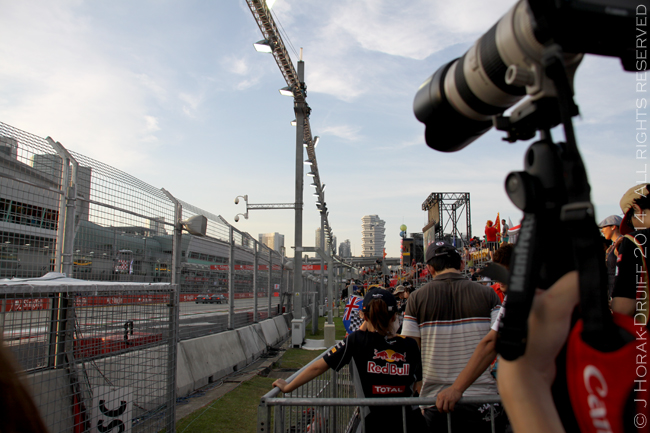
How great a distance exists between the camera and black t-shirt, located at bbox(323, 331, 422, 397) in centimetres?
314

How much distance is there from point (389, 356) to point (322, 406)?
1.98ft

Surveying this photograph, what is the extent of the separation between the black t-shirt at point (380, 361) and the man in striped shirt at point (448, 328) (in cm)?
13

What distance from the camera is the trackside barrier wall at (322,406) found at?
2732 mm

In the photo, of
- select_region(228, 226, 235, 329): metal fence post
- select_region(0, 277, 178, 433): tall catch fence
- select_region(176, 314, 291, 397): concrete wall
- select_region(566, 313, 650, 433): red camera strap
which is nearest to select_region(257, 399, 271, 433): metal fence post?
select_region(0, 277, 178, 433): tall catch fence

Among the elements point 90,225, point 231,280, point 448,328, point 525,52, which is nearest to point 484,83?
point 525,52

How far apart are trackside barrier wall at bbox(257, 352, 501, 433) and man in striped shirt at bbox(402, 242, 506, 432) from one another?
26 cm

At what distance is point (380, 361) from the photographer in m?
3.16

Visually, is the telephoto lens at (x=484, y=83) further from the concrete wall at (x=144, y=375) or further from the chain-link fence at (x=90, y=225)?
the chain-link fence at (x=90, y=225)

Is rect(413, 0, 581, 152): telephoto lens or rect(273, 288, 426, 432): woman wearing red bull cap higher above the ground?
rect(413, 0, 581, 152): telephoto lens

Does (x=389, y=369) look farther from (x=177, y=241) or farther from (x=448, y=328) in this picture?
(x=177, y=241)

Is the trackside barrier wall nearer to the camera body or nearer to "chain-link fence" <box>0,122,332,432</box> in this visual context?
"chain-link fence" <box>0,122,332,432</box>

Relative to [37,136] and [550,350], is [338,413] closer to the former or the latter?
[550,350]

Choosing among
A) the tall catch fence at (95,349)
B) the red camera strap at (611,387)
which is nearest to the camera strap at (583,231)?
A: the red camera strap at (611,387)

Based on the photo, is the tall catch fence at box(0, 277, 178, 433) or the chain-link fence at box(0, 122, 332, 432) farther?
the chain-link fence at box(0, 122, 332, 432)
